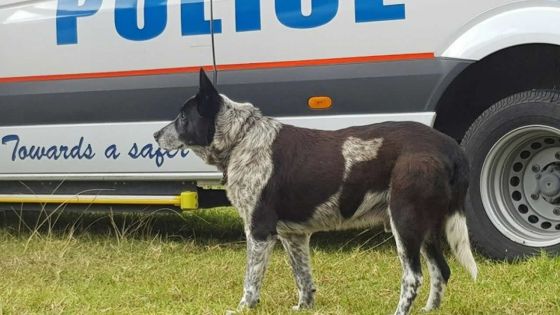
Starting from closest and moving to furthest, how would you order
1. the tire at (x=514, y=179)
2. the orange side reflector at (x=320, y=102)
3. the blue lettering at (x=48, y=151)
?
the tire at (x=514, y=179) < the orange side reflector at (x=320, y=102) < the blue lettering at (x=48, y=151)

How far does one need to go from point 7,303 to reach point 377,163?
202cm

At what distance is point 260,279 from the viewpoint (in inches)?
179

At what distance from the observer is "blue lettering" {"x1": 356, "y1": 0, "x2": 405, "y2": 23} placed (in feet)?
18.3

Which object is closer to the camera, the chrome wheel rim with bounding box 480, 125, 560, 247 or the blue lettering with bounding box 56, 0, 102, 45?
the chrome wheel rim with bounding box 480, 125, 560, 247

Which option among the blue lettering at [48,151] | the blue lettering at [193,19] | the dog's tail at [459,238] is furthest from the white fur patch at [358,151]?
the blue lettering at [48,151]

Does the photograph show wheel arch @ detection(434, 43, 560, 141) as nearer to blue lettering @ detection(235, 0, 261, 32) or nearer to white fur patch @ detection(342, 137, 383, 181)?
blue lettering @ detection(235, 0, 261, 32)

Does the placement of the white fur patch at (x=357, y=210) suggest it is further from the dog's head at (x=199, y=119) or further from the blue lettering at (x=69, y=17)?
the blue lettering at (x=69, y=17)

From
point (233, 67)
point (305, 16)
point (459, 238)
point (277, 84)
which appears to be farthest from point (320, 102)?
point (459, 238)

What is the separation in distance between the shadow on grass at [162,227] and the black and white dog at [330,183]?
1.86 m

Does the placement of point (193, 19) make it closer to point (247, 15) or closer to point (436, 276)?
point (247, 15)

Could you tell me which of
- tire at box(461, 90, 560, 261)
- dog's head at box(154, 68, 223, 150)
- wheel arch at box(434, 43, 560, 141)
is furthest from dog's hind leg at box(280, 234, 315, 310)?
wheel arch at box(434, 43, 560, 141)

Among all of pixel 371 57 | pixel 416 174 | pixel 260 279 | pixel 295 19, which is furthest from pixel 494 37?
pixel 260 279

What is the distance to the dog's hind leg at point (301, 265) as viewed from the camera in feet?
15.4

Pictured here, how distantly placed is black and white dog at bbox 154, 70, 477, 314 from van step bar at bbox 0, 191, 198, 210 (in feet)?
4.99
